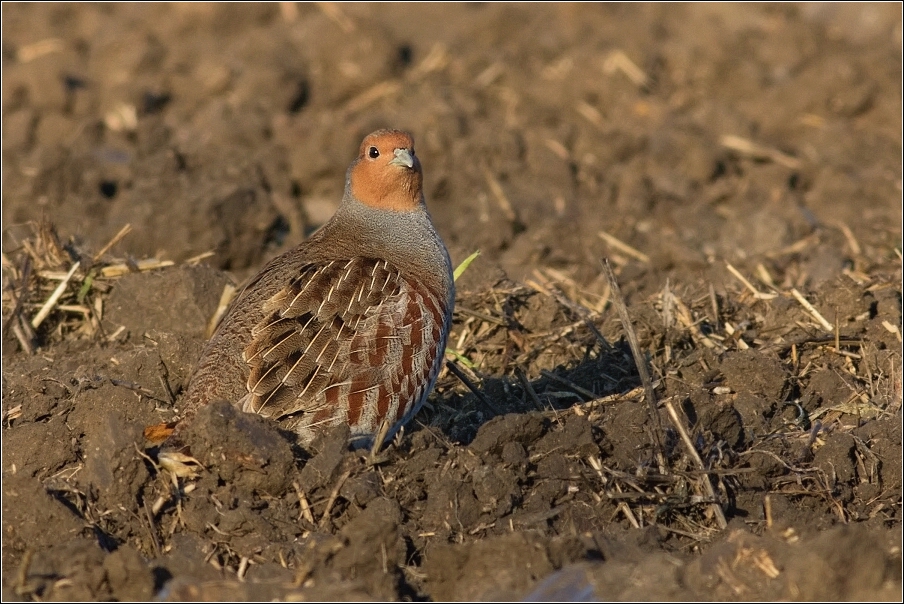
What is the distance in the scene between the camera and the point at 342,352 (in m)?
4.88

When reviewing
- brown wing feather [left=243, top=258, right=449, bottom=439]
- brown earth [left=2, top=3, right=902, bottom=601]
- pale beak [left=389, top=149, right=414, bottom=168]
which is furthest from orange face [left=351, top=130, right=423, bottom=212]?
brown earth [left=2, top=3, right=902, bottom=601]

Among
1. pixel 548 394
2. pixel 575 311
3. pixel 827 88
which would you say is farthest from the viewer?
pixel 827 88

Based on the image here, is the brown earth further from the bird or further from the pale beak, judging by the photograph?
the pale beak

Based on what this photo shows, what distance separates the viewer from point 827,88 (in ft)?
35.9

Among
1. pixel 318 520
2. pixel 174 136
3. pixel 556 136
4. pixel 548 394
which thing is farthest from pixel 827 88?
pixel 318 520

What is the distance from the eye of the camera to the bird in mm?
4801

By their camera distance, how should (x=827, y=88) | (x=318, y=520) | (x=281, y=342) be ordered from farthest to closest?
(x=827, y=88) → (x=281, y=342) → (x=318, y=520)

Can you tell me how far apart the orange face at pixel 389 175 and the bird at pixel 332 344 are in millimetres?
290

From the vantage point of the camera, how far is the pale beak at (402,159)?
5492mm

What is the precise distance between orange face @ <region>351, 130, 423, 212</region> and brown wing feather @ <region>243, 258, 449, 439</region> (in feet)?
1.76

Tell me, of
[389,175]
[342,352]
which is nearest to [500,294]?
[389,175]

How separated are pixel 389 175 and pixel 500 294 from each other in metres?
1.17

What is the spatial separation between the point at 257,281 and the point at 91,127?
5.37m

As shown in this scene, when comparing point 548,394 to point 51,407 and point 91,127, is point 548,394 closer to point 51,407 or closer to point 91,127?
point 51,407
